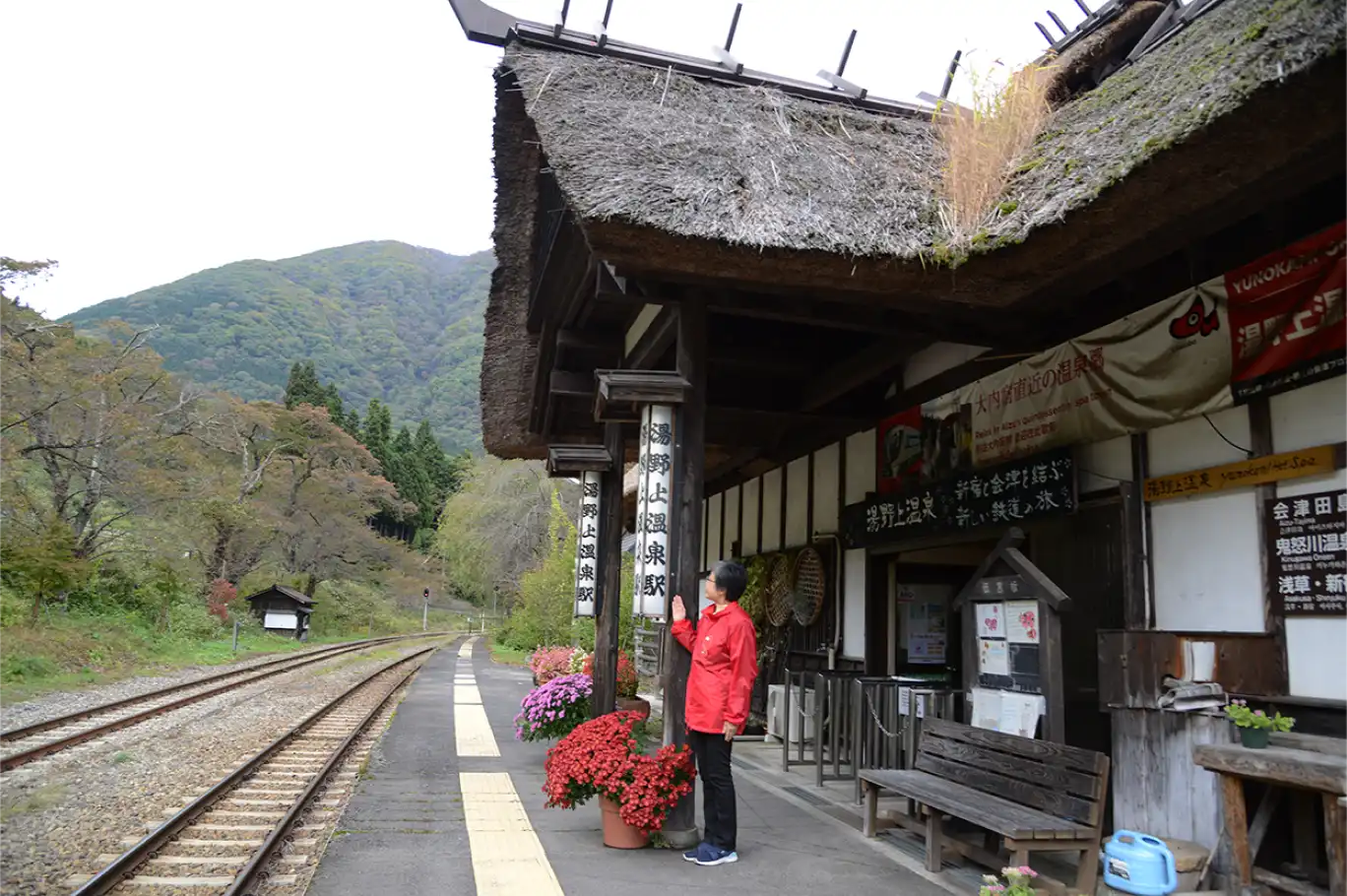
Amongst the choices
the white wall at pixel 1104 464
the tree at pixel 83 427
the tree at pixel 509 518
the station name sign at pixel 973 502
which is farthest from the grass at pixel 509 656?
the white wall at pixel 1104 464

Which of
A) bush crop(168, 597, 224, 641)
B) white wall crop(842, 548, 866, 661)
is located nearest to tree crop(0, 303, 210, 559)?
bush crop(168, 597, 224, 641)

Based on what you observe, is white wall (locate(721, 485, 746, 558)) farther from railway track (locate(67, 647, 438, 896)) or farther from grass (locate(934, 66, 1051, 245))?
grass (locate(934, 66, 1051, 245))

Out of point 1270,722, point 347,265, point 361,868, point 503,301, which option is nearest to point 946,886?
point 1270,722

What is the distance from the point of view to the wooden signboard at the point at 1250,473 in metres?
4.20

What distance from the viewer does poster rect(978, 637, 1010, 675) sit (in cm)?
528

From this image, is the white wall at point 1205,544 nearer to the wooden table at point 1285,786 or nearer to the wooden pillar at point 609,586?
the wooden table at point 1285,786

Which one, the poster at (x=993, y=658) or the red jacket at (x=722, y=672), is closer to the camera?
the red jacket at (x=722, y=672)

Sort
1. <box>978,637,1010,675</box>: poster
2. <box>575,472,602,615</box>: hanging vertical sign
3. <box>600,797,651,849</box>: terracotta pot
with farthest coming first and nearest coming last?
1. <box>575,472,602,615</box>: hanging vertical sign
2. <box>978,637,1010,675</box>: poster
3. <box>600,797,651,849</box>: terracotta pot

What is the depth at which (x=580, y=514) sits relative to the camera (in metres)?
8.48

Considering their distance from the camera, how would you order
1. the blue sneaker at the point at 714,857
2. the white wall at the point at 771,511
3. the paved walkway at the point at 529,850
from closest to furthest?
the paved walkway at the point at 529,850, the blue sneaker at the point at 714,857, the white wall at the point at 771,511

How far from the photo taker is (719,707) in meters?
4.80

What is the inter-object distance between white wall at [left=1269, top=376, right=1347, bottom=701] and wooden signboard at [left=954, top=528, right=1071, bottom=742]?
104 centimetres

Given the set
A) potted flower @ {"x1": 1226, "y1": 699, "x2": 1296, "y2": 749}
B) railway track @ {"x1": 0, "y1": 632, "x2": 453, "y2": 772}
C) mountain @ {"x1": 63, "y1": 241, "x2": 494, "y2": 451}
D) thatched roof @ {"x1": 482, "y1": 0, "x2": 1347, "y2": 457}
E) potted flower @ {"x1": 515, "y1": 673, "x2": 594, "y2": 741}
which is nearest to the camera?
A: thatched roof @ {"x1": 482, "y1": 0, "x2": 1347, "y2": 457}

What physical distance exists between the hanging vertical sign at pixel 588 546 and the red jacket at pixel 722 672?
3551 millimetres
